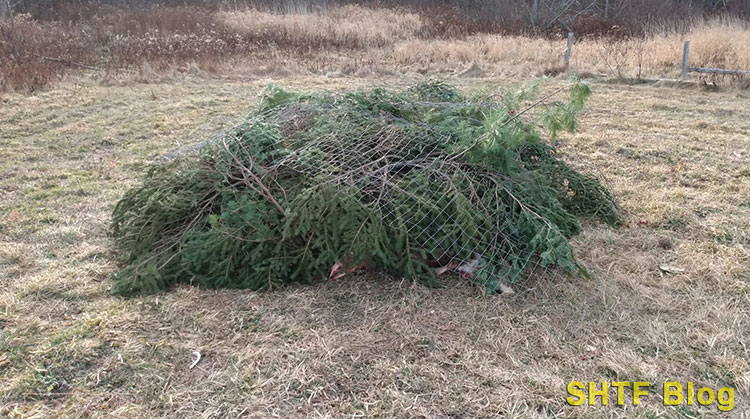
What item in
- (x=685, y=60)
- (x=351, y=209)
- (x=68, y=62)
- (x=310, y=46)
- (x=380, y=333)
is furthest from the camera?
(x=310, y=46)

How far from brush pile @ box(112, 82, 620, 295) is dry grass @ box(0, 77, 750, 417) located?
0.17 meters

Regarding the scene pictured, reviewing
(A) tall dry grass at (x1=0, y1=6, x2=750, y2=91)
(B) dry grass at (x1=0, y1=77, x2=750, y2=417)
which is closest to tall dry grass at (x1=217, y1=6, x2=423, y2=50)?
(A) tall dry grass at (x1=0, y1=6, x2=750, y2=91)

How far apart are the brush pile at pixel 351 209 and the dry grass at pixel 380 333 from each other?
167mm

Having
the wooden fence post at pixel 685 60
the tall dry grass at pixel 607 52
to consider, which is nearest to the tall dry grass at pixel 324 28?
the tall dry grass at pixel 607 52

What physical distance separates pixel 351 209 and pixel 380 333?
2.30 feet

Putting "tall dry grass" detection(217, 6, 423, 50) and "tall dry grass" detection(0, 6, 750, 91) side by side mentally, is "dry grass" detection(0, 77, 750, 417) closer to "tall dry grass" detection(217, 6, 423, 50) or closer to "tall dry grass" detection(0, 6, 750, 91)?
"tall dry grass" detection(0, 6, 750, 91)

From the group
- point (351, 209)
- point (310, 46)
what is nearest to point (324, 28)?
point (310, 46)

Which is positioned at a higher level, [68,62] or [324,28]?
[324,28]

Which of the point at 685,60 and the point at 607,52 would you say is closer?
the point at 685,60

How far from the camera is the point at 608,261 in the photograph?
3.41 metres

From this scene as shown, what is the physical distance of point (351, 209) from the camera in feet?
9.61

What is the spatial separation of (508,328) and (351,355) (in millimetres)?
834

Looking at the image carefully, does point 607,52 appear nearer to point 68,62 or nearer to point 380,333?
point 380,333

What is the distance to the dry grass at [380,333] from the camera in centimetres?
228
